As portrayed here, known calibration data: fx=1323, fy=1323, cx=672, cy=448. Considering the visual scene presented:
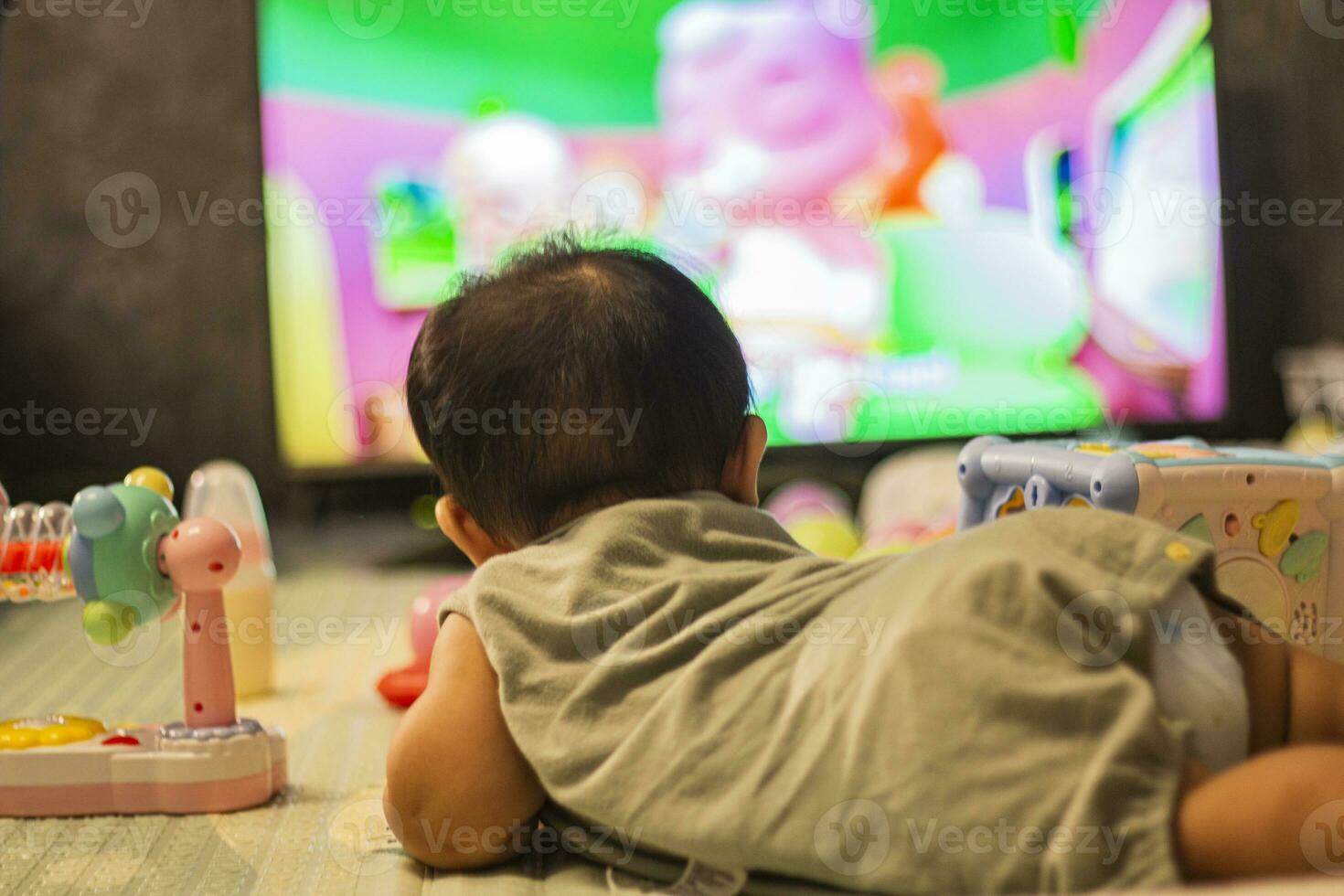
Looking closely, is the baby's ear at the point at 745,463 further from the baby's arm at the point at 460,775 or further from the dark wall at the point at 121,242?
the dark wall at the point at 121,242

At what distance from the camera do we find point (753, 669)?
2.21ft

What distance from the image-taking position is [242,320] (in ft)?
7.55

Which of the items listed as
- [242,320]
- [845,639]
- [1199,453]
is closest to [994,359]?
[1199,453]

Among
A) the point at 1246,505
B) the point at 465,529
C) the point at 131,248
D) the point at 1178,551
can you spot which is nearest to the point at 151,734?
→ the point at 465,529

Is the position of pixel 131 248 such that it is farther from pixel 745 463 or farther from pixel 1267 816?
pixel 1267 816

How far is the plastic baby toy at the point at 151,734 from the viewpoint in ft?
2.93

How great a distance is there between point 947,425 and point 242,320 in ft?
3.99

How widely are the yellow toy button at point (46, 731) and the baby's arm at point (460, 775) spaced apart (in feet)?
1.04

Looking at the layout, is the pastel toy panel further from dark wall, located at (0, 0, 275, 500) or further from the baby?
dark wall, located at (0, 0, 275, 500)

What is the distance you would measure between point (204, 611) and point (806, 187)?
140 cm

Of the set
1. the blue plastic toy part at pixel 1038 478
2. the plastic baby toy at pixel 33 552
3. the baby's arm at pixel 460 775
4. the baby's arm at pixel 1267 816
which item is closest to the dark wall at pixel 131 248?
the blue plastic toy part at pixel 1038 478

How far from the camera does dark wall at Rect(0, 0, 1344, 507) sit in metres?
2.23

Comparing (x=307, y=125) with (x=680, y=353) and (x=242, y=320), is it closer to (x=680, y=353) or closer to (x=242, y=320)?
(x=242, y=320)

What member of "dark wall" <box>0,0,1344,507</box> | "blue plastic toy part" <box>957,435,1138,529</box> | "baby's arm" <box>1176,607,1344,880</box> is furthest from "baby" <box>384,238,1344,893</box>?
"dark wall" <box>0,0,1344,507</box>
